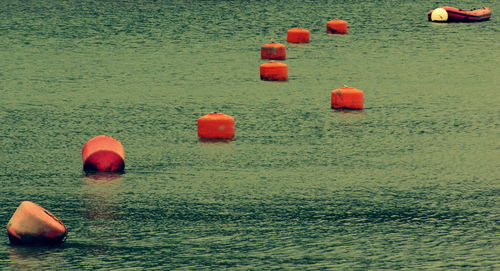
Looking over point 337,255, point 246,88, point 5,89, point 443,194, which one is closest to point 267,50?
point 246,88

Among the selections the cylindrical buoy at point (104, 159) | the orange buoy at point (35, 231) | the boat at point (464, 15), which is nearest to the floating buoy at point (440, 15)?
the boat at point (464, 15)

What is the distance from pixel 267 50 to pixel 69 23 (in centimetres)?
782

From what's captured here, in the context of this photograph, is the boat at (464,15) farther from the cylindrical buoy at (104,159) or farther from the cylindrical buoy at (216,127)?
the cylindrical buoy at (104,159)

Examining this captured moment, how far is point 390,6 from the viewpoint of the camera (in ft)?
103

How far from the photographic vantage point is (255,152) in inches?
464

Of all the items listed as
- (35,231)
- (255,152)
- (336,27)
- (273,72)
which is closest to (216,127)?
(255,152)

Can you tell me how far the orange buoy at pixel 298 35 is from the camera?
2255cm

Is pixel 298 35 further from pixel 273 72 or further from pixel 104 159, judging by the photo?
pixel 104 159

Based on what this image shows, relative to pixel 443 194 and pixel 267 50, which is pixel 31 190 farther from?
pixel 267 50

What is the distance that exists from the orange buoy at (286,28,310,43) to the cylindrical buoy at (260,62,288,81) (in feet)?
17.3

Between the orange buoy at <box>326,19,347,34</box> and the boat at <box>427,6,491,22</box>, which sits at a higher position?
the orange buoy at <box>326,19,347,34</box>

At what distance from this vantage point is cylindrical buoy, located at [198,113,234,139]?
496 inches

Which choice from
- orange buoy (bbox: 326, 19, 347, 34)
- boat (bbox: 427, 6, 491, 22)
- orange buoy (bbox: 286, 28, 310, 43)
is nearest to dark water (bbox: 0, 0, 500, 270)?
orange buoy (bbox: 286, 28, 310, 43)

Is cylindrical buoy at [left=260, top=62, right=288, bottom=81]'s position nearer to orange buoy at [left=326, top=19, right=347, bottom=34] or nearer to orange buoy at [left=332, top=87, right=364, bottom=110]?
orange buoy at [left=332, top=87, right=364, bottom=110]
